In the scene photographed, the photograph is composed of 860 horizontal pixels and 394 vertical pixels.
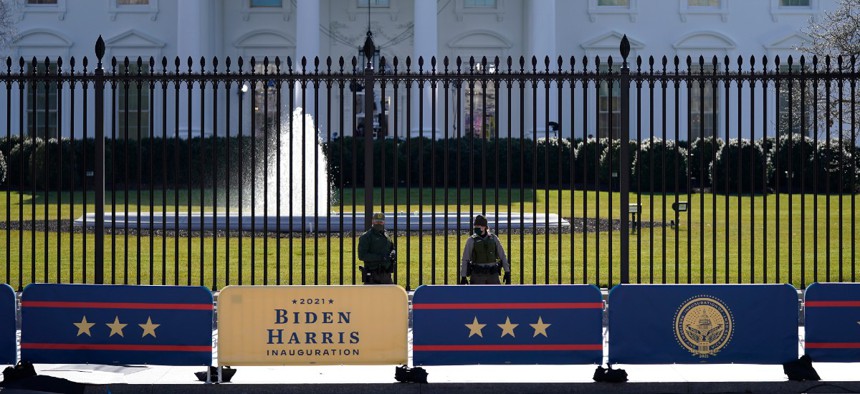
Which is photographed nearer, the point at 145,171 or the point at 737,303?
the point at 737,303

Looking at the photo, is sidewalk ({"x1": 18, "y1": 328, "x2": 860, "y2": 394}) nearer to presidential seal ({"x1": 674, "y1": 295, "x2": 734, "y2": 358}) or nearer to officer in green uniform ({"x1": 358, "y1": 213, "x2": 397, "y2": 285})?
presidential seal ({"x1": 674, "y1": 295, "x2": 734, "y2": 358})

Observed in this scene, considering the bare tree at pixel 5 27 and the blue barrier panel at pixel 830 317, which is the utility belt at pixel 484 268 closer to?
the blue barrier panel at pixel 830 317

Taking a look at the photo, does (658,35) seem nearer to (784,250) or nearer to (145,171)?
(145,171)

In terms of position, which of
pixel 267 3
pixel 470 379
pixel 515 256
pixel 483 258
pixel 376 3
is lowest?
pixel 470 379

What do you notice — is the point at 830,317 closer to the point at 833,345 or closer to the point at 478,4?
the point at 833,345

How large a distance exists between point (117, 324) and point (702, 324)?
14.6 ft

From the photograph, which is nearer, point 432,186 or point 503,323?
point 503,323

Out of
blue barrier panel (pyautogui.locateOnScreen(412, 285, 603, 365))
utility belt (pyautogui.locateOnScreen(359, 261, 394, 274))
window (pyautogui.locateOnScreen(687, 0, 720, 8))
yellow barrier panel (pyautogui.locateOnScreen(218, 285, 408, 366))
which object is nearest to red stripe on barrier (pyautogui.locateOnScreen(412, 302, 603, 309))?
blue barrier panel (pyautogui.locateOnScreen(412, 285, 603, 365))

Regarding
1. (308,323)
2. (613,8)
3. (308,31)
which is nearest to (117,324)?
(308,323)

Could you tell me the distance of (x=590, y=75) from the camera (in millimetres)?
11766

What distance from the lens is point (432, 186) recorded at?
40.3ft

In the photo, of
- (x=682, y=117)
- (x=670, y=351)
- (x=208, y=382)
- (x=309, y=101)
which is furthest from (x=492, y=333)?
(x=682, y=117)

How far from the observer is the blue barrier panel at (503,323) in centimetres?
973

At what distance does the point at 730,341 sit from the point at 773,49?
34972mm
